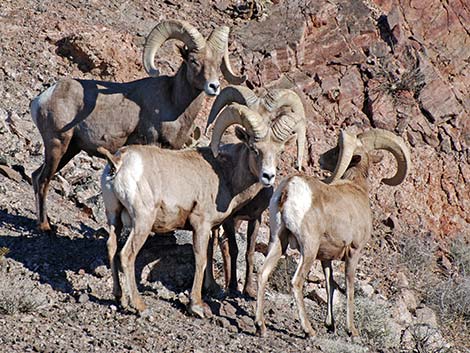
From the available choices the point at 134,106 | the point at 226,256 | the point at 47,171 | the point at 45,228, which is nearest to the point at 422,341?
the point at 226,256

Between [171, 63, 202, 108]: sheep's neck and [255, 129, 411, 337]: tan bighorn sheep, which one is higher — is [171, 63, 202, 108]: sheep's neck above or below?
above

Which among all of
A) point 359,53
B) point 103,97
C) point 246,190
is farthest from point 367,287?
point 359,53

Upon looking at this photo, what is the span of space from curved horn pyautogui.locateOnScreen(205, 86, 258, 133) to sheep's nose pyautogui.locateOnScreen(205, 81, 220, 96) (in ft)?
0.25

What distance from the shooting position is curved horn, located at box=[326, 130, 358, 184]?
1100cm

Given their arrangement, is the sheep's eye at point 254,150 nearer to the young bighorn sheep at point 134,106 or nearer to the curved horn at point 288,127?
the curved horn at point 288,127

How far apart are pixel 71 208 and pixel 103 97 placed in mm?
2204

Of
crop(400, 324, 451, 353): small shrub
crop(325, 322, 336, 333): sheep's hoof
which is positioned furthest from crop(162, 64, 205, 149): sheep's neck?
crop(400, 324, 451, 353): small shrub

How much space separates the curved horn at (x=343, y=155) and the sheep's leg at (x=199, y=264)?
192 cm

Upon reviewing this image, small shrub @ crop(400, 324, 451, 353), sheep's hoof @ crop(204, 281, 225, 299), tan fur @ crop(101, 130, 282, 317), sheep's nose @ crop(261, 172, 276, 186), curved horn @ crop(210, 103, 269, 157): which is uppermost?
curved horn @ crop(210, 103, 269, 157)

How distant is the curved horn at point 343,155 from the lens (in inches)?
433

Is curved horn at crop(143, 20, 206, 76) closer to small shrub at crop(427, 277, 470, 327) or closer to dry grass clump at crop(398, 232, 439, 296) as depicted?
small shrub at crop(427, 277, 470, 327)

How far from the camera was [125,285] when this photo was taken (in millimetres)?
9516

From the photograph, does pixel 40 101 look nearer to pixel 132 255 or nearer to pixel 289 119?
pixel 132 255

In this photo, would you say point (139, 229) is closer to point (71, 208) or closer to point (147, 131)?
point (147, 131)
